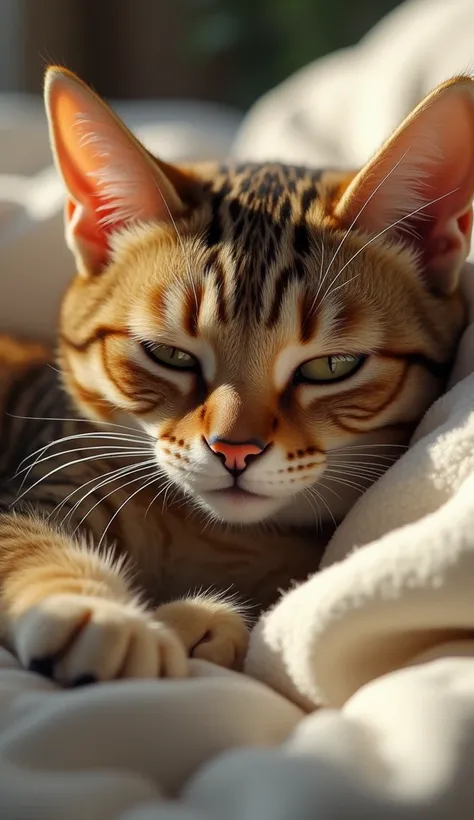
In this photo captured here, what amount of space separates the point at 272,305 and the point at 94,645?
1.21 feet

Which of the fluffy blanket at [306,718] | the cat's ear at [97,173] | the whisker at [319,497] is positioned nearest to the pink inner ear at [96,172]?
the cat's ear at [97,173]

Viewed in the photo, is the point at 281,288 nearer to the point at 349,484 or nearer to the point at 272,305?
the point at 272,305

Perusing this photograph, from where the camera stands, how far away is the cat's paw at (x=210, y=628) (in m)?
0.70

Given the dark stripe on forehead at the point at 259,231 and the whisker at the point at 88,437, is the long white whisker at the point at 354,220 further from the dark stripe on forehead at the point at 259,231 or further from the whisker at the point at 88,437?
the whisker at the point at 88,437

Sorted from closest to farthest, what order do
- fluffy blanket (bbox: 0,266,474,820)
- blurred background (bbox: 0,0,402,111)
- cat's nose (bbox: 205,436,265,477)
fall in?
fluffy blanket (bbox: 0,266,474,820) → cat's nose (bbox: 205,436,265,477) → blurred background (bbox: 0,0,402,111)

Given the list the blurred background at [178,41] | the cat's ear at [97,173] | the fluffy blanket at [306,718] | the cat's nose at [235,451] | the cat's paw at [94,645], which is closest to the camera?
the fluffy blanket at [306,718]

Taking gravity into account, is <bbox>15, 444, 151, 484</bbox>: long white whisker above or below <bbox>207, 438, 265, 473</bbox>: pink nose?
below

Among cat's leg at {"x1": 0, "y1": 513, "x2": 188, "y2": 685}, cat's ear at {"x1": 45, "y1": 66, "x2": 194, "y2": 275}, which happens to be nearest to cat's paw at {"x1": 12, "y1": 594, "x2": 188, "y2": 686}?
cat's leg at {"x1": 0, "y1": 513, "x2": 188, "y2": 685}

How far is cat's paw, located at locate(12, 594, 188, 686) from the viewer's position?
599 mm

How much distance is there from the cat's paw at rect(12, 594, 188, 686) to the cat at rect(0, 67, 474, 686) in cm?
8

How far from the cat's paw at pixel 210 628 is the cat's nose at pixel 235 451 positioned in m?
0.12

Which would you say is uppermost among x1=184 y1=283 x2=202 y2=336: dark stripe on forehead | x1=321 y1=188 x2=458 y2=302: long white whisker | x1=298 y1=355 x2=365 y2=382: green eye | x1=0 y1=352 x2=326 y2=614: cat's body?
x1=321 y1=188 x2=458 y2=302: long white whisker

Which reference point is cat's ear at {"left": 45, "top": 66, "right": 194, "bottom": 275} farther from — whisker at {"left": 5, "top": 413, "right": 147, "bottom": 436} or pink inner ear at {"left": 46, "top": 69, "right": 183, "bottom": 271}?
whisker at {"left": 5, "top": 413, "right": 147, "bottom": 436}

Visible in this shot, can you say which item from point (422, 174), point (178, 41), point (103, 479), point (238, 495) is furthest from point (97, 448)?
point (178, 41)
